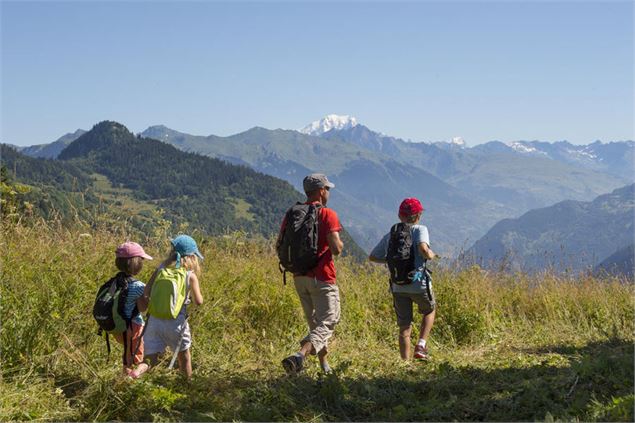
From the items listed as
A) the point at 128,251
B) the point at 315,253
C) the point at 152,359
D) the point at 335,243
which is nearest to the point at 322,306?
the point at 315,253

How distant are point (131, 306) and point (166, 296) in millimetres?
339

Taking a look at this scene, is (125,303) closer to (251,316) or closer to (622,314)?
(251,316)

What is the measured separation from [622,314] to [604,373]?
13.5 ft

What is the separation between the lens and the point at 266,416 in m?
4.82

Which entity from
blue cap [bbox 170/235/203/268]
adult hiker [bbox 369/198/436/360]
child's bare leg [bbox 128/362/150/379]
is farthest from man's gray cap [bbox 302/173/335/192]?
child's bare leg [bbox 128/362/150/379]

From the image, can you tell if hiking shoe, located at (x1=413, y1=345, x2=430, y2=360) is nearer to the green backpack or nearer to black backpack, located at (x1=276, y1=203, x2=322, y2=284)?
black backpack, located at (x1=276, y1=203, x2=322, y2=284)

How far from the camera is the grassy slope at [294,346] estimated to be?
4.88 metres

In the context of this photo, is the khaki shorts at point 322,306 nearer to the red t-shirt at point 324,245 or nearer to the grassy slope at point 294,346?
the red t-shirt at point 324,245

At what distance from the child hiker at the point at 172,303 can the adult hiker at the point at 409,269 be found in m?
2.39

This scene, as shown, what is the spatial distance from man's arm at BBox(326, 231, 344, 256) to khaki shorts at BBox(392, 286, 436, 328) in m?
1.49

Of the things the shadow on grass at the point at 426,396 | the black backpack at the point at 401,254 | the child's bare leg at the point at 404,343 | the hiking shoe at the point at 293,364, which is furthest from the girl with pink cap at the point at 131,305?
the child's bare leg at the point at 404,343

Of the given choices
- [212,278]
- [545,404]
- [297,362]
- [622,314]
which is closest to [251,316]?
[212,278]

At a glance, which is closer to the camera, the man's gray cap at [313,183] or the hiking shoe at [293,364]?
the hiking shoe at [293,364]

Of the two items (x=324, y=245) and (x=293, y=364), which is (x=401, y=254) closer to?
(x=324, y=245)
